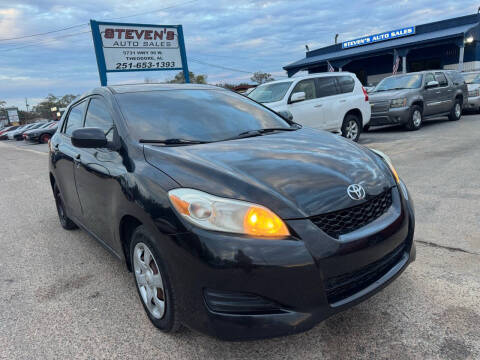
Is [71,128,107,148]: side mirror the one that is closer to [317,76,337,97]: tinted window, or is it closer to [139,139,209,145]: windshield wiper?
[139,139,209,145]: windshield wiper

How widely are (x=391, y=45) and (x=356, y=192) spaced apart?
29478mm

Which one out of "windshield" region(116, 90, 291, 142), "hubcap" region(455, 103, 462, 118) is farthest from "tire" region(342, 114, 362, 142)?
"windshield" region(116, 90, 291, 142)

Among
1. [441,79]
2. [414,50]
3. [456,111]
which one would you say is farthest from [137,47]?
[414,50]

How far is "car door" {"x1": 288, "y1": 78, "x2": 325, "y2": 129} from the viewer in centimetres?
903

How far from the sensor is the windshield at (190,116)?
9.69ft

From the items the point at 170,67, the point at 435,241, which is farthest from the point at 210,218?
the point at 170,67

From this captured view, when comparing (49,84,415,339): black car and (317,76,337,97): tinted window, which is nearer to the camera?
(49,84,415,339): black car

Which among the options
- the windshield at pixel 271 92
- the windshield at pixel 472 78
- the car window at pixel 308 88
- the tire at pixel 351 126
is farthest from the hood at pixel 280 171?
the windshield at pixel 472 78

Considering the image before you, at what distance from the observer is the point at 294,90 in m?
9.16

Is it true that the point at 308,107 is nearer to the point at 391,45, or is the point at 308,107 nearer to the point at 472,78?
the point at 472,78

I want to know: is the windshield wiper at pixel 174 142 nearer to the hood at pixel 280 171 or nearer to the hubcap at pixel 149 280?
the hood at pixel 280 171

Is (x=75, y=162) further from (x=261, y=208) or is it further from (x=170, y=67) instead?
(x=170, y=67)

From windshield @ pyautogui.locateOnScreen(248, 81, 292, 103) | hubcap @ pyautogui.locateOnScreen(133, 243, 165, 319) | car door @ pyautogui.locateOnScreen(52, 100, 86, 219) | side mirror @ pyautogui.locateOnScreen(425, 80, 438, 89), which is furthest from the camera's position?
side mirror @ pyautogui.locateOnScreen(425, 80, 438, 89)

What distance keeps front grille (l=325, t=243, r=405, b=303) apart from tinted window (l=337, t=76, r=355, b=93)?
324 inches
